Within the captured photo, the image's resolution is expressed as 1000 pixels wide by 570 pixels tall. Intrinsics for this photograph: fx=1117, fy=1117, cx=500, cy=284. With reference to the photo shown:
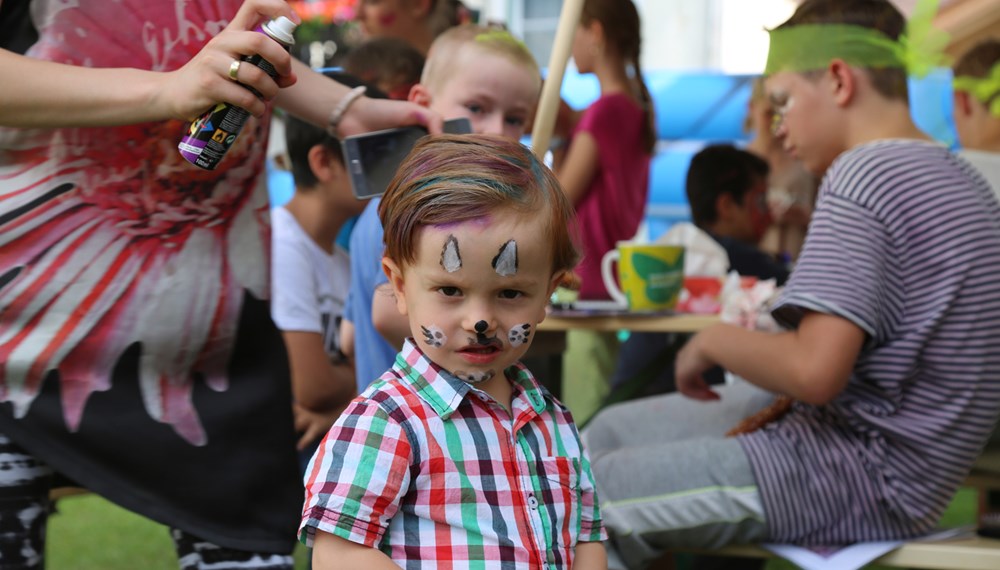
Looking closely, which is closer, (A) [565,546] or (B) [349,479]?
(B) [349,479]

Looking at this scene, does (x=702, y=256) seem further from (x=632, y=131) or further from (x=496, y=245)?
(x=496, y=245)

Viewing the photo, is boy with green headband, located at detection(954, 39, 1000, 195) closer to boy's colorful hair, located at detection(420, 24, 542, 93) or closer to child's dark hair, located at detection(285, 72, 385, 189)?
boy's colorful hair, located at detection(420, 24, 542, 93)

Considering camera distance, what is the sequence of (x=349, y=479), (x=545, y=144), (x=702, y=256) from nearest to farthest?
(x=349, y=479)
(x=545, y=144)
(x=702, y=256)

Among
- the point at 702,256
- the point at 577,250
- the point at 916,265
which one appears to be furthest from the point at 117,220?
the point at 702,256

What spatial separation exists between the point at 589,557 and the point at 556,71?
0.76m

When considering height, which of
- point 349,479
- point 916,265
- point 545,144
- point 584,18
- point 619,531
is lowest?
point 619,531

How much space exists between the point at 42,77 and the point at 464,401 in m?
0.59

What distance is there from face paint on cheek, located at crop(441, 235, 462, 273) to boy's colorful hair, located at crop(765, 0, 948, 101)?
1169 mm

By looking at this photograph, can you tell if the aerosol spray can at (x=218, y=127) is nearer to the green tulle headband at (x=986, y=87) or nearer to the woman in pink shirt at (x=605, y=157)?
the woman in pink shirt at (x=605, y=157)

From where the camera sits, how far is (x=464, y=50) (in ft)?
6.49

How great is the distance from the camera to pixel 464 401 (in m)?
1.29

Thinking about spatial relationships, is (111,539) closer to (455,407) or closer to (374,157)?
(374,157)

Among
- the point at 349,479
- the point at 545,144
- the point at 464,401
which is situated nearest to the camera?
the point at 349,479

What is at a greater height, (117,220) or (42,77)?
(42,77)
